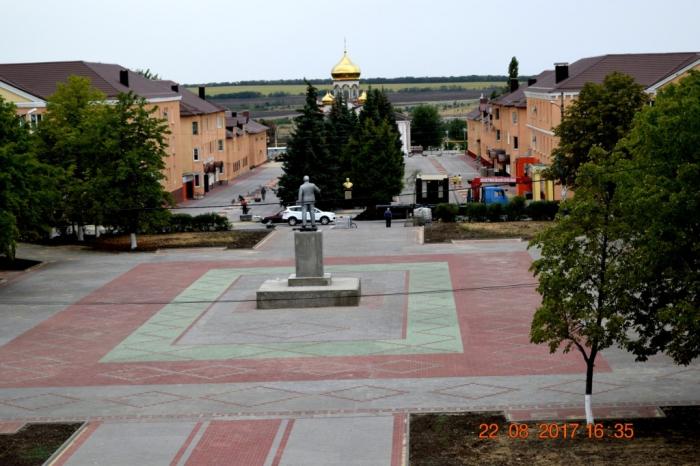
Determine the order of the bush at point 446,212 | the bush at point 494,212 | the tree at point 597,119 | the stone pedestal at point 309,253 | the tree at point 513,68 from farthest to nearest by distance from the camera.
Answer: the tree at point 513,68, the bush at point 446,212, the bush at point 494,212, the tree at point 597,119, the stone pedestal at point 309,253

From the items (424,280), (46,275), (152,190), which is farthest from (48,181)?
(424,280)

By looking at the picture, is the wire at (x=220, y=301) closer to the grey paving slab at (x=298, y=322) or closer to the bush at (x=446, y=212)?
the grey paving slab at (x=298, y=322)

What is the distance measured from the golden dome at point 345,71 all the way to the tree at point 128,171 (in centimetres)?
8084

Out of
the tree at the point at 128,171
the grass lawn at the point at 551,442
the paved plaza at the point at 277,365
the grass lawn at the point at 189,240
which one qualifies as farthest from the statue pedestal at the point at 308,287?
the tree at the point at 128,171

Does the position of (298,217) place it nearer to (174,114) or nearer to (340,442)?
(174,114)

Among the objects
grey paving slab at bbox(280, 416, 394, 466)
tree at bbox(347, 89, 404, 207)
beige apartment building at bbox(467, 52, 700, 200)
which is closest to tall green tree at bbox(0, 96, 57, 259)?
grey paving slab at bbox(280, 416, 394, 466)

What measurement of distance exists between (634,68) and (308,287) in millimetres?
38149

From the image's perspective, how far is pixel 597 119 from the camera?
55188 mm

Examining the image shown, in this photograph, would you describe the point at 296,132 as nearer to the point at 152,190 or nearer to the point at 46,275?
the point at 152,190

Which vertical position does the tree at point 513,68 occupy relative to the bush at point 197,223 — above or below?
above

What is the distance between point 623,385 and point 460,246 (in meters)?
24.6

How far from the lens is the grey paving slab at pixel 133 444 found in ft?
69.3

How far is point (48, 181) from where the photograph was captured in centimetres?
4419

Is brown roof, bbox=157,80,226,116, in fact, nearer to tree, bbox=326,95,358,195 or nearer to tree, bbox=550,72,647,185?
tree, bbox=326,95,358,195
